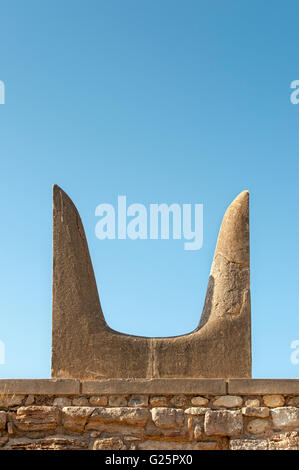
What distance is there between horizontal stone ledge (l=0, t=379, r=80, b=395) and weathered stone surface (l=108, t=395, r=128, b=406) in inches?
12.3

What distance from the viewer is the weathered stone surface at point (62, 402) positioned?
6.35m

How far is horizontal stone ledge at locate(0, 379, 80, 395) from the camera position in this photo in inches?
250

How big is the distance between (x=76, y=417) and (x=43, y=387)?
410mm

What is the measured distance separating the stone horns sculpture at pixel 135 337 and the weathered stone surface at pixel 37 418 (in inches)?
13.4

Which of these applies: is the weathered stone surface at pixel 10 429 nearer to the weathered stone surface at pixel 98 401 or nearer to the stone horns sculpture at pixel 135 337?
the stone horns sculpture at pixel 135 337

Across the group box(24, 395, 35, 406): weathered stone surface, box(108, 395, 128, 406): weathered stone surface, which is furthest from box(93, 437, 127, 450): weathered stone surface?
box(24, 395, 35, 406): weathered stone surface

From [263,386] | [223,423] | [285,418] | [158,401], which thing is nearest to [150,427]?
[158,401]

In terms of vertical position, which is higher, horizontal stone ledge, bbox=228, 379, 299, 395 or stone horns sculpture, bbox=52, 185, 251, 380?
stone horns sculpture, bbox=52, 185, 251, 380

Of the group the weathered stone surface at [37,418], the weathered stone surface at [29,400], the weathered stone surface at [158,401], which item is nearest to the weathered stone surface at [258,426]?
the weathered stone surface at [158,401]

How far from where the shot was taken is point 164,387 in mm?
6352

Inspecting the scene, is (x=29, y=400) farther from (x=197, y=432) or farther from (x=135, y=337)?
(x=197, y=432)

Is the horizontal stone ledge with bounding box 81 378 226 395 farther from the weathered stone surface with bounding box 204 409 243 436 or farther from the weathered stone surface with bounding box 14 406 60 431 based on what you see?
the weathered stone surface with bounding box 14 406 60 431
